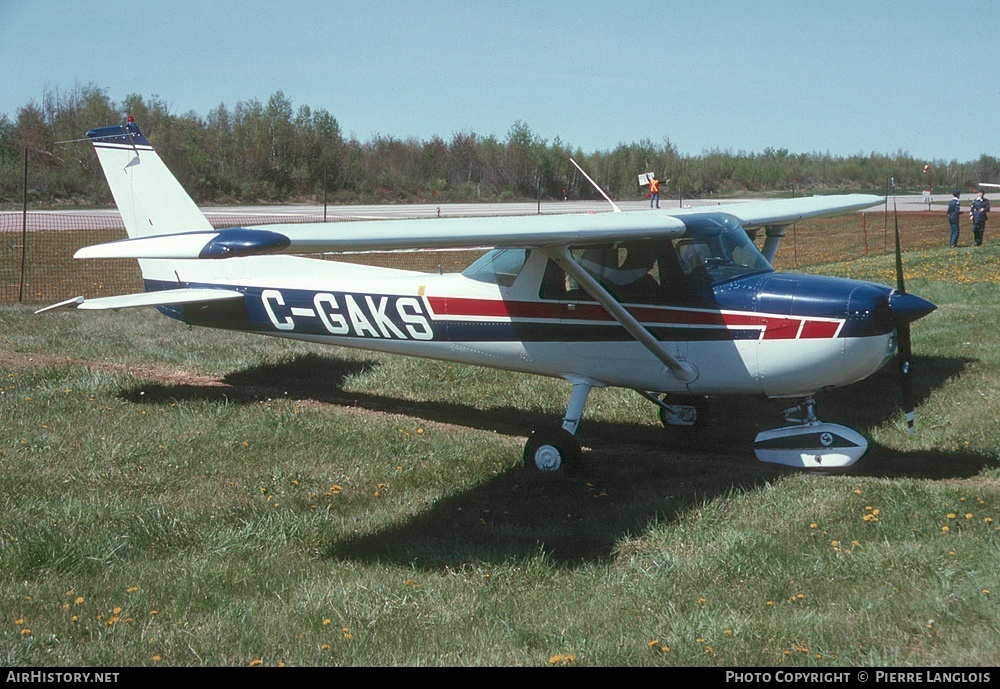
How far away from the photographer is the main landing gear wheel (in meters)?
7.66

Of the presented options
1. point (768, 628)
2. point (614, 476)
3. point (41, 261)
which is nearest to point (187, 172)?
point (41, 261)

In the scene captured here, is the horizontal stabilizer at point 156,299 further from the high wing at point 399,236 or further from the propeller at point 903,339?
the propeller at point 903,339

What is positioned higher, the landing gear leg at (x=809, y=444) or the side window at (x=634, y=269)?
the side window at (x=634, y=269)

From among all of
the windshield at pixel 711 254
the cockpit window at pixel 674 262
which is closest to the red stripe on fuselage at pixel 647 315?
the cockpit window at pixel 674 262

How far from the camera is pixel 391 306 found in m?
9.05

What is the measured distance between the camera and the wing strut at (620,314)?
752 cm

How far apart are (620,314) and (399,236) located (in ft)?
7.48

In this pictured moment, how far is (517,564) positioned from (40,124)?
152 feet

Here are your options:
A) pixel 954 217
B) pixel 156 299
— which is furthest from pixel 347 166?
pixel 156 299

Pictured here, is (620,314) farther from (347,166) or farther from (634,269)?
(347,166)

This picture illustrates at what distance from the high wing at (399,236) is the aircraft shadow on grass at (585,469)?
1.90 metres

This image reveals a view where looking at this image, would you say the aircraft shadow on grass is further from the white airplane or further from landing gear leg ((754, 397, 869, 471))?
the white airplane

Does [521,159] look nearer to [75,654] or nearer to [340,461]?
[340,461]

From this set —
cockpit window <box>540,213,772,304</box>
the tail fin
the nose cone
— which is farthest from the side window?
the tail fin
